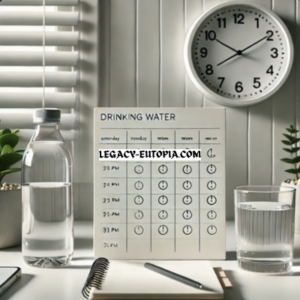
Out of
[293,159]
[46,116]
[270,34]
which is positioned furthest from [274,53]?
[46,116]

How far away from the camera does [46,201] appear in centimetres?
79

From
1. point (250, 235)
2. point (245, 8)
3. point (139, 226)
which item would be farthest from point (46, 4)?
point (250, 235)

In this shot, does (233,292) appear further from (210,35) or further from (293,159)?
A: (210,35)

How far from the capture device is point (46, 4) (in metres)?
1.16

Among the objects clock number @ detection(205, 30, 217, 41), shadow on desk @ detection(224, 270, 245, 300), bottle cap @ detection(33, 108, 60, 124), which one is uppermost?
clock number @ detection(205, 30, 217, 41)

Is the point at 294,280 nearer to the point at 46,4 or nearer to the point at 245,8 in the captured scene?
the point at 245,8

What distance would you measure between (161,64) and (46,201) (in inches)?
22.4

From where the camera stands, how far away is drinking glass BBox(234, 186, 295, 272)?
2.35 feet

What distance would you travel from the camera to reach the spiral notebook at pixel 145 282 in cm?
58

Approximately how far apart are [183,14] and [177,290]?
0.83 metres

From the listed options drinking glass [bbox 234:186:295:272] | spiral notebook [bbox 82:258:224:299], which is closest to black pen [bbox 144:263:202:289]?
Result: spiral notebook [bbox 82:258:224:299]

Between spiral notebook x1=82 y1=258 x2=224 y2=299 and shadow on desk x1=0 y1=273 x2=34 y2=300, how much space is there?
11 cm

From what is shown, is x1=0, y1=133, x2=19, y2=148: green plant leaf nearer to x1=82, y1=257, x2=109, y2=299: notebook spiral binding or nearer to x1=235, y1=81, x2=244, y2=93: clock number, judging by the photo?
x1=82, y1=257, x2=109, y2=299: notebook spiral binding

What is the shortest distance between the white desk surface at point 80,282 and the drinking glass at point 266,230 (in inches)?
0.8
